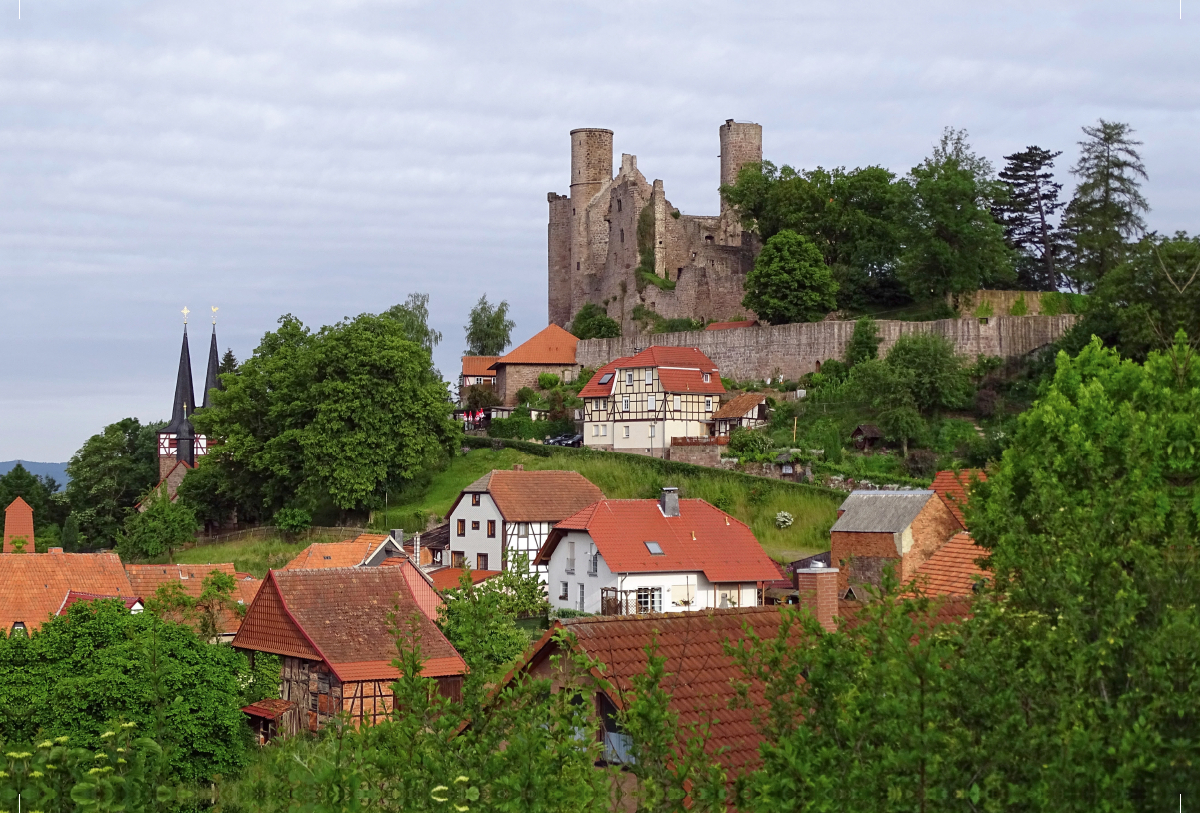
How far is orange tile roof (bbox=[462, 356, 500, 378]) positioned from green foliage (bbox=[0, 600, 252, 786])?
46291 millimetres

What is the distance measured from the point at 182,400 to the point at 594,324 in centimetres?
1972

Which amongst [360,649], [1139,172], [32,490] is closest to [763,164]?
[1139,172]

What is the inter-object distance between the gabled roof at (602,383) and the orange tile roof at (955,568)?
30.3 m

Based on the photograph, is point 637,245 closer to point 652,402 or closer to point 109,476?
point 652,402

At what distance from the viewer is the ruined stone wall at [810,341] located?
48312 mm

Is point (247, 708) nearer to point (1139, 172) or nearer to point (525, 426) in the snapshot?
point (525, 426)

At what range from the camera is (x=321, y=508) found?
52.5 m

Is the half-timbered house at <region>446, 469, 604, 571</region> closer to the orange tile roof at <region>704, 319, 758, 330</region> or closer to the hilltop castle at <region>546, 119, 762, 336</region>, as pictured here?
the orange tile roof at <region>704, 319, 758, 330</region>

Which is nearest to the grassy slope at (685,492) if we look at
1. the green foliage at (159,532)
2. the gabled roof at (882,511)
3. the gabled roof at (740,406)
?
the gabled roof at (740,406)

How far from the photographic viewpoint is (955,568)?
2169 centimetres

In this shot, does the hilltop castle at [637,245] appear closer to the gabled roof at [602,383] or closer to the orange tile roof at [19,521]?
the gabled roof at [602,383]

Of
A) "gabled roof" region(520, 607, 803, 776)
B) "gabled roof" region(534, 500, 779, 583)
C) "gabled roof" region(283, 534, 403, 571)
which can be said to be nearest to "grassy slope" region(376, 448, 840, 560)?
"gabled roof" region(534, 500, 779, 583)

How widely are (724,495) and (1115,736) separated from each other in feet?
121

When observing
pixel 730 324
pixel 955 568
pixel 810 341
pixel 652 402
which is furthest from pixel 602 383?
pixel 955 568
